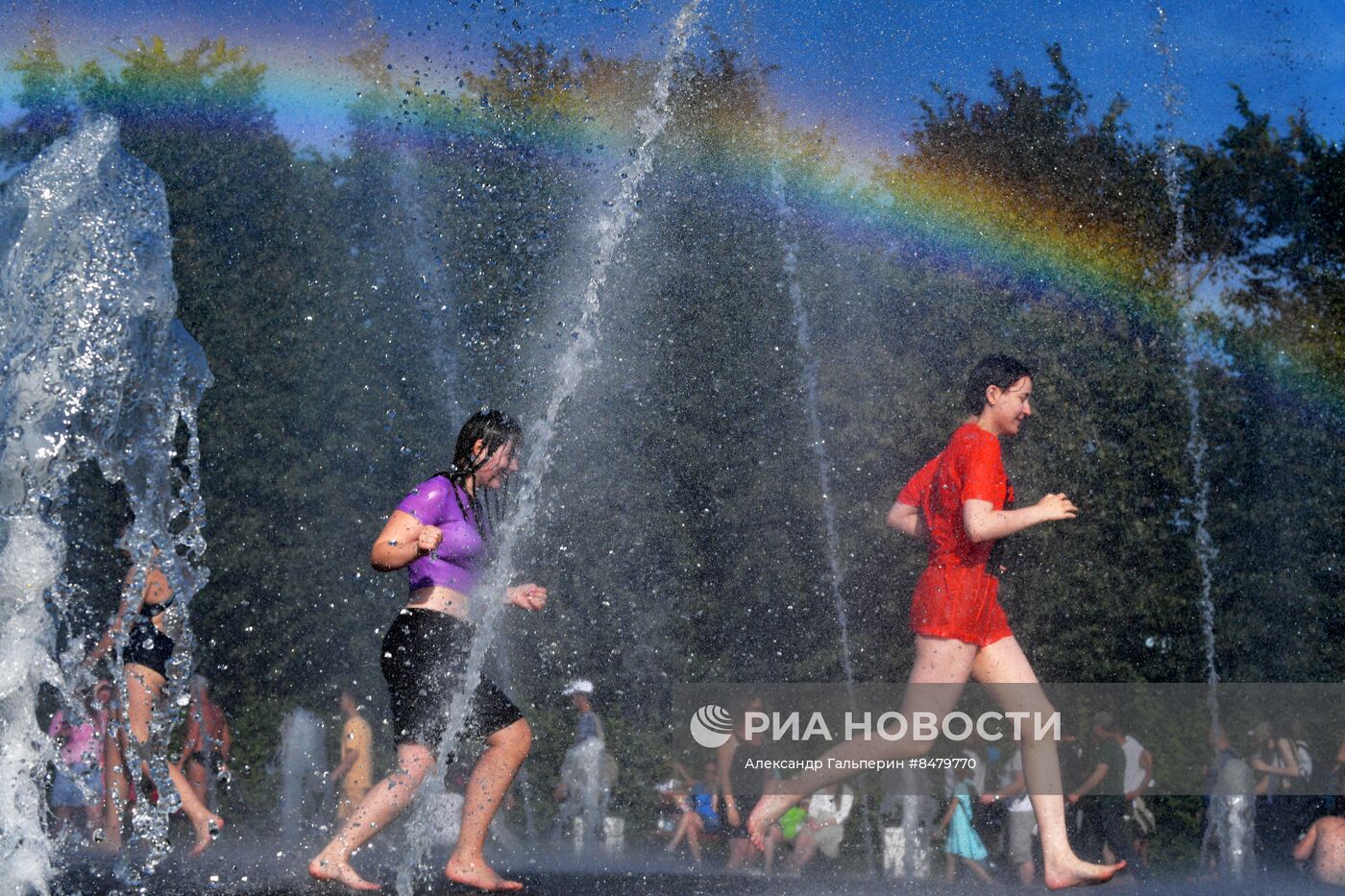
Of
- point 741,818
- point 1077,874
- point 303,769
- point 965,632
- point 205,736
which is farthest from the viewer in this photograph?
point 303,769

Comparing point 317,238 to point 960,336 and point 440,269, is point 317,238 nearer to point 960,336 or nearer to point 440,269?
point 440,269

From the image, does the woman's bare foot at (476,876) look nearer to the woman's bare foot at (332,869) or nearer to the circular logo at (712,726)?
the woman's bare foot at (332,869)

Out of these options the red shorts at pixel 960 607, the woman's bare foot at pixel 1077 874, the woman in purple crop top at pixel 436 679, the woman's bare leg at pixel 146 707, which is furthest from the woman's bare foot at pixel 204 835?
the woman's bare foot at pixel 1077 874

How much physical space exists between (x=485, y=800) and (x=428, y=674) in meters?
0.42

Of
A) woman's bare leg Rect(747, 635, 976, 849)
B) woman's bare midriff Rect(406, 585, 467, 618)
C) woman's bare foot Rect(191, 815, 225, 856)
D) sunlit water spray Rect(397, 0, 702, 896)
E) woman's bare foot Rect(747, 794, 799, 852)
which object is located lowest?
woman's bare foot Rect(191, 815, 225, 856)

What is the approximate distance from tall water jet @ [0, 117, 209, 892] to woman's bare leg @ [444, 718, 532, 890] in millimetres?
1202

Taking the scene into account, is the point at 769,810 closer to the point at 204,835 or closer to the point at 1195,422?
the point at 204,835

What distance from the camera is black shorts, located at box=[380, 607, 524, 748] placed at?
14.5ft

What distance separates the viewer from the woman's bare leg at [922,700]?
4539 mm

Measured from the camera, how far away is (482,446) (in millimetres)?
4660

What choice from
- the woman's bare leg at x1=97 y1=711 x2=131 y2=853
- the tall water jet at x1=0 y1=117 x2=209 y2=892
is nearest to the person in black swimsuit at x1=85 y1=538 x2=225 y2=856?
the woman's bare leg at x1=97 y1=711 x2=131 y2=853

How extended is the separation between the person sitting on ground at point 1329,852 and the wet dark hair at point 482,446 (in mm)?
2994

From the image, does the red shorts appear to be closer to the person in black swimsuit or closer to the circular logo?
the person in black swimsuit

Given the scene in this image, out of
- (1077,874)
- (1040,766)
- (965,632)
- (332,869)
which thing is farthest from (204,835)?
(1077,874)
